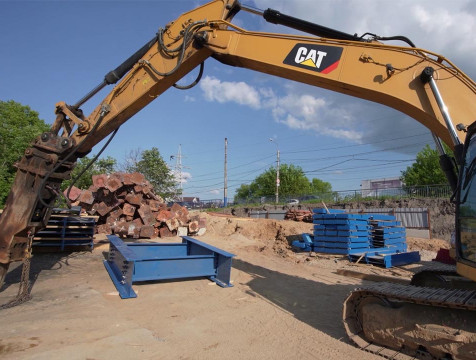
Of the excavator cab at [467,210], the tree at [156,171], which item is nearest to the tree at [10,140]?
the tree at [156,171]

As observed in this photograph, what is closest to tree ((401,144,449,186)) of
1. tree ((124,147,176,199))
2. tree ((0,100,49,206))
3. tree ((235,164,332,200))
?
tree ((235,164,332,200))

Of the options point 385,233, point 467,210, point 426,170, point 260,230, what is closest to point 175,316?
point 467,210

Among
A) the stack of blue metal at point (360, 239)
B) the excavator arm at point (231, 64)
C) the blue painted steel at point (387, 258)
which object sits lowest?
the blue painted steel at point (387, 258)

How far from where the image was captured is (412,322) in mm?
3676

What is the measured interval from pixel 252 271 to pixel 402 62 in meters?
6.12

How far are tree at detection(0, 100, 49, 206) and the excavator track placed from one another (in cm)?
2321

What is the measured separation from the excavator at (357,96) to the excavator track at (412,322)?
0.04ft

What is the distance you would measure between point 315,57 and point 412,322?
3637 mm

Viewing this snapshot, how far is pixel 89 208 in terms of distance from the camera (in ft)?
41.5

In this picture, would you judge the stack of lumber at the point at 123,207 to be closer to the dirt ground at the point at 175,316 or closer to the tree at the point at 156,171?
the dirt ground at the point at 175,316

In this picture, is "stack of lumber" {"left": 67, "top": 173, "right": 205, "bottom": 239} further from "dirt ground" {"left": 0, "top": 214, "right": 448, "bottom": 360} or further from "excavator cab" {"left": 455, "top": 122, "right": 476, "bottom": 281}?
"excavator cab" {"left": 455, "top": 122, "right": 476, "bottom": 281}

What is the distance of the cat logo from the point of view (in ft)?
15.9

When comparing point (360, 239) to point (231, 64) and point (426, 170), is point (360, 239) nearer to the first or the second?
point (231, 64)

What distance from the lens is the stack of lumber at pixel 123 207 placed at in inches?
493
